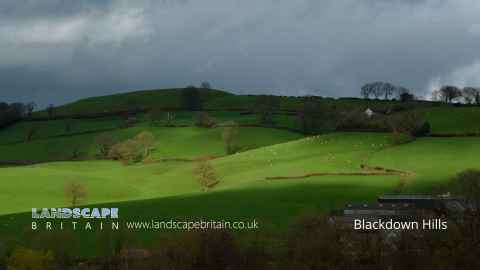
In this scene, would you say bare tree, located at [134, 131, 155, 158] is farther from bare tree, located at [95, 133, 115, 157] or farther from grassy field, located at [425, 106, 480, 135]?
grassy field, located at [425, 106, 480, 135]

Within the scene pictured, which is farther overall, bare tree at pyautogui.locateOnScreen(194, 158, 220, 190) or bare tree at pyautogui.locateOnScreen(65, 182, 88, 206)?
bare tree at pyautogui.locateOnScreen(194, 158, 220, 190)

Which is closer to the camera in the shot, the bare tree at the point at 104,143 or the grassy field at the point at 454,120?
the grassy field at the point at 454,120

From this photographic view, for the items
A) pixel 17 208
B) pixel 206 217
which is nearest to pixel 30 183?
pixel 17 208

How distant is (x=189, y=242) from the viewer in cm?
5988

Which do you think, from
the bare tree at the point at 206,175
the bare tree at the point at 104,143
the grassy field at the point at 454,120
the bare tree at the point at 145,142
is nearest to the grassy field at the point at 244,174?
the grassy field at the point at 454,120

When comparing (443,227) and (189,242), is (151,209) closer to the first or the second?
(189,242)

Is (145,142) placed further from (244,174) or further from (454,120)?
(454,120)

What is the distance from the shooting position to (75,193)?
3969 inches

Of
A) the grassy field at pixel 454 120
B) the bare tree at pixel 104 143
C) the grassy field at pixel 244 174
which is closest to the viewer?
the grassy field at pixel 244 174

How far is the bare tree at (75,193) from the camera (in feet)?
331

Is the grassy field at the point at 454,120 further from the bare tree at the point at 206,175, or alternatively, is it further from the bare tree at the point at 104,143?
the bare tree at the point at 104,143

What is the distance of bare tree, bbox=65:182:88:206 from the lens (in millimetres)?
100844

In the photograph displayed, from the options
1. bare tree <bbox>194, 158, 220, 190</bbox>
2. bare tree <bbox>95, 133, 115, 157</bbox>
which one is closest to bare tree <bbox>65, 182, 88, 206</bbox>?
bare tree <bbox>194, 158, 220, 190</bbox>

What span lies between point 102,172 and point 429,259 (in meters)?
82.3
